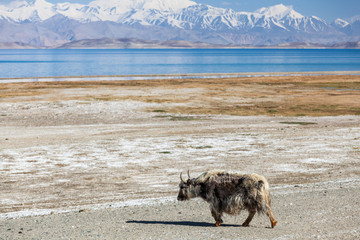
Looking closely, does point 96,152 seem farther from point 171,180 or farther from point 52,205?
point 52,205

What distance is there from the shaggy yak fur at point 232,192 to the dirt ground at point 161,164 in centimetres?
57

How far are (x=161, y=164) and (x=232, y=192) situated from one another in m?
9.84

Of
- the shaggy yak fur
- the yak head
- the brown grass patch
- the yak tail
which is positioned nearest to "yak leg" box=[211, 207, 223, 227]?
the shaggy yak fur

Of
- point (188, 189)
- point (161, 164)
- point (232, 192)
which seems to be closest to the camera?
point (232, 192)

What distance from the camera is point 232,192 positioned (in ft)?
37.0

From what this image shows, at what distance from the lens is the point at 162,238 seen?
11.1 metres

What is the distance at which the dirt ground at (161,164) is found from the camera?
40.0 ft

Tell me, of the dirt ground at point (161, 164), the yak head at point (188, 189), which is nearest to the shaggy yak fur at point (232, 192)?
the yak head at point (188, 189)

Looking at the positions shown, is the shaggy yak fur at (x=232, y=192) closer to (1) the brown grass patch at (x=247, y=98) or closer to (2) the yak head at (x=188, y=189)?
(2) the yak head at (x=188, y=189)

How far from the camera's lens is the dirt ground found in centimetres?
1220

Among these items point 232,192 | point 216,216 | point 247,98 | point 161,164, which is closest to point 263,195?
point 232,192

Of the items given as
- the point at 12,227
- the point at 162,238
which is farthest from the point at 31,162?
the point at 162,238

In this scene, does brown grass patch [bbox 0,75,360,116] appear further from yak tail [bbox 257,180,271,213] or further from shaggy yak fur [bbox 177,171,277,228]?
yak tail [bbox 257,180,271,213]

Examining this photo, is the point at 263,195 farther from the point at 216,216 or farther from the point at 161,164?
the point at 161,164
